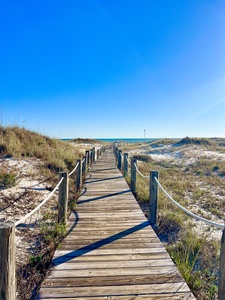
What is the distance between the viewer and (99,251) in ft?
10.9

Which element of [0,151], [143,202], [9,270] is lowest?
[143,202]

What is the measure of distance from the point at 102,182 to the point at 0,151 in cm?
458

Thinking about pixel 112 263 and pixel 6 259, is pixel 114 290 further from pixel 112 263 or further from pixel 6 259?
pixel 6 259

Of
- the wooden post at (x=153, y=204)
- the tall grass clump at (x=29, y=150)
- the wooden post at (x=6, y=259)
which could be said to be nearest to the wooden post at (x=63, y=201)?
the wooden post at (x=153, y=204)

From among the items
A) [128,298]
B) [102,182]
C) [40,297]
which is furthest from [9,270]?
[102,182]

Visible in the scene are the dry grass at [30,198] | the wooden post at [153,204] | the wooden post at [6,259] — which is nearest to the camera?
the wooden post at [6,259]

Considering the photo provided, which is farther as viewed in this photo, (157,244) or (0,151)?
(0,151)

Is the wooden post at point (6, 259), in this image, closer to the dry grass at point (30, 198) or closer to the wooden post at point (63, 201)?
the dry grass at point (30, 198)

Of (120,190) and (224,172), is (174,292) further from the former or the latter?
(224,172)

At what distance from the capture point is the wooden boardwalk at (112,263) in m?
2.45

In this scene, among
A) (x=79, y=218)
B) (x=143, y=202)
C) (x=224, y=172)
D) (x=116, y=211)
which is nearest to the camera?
(x=79, y=218)

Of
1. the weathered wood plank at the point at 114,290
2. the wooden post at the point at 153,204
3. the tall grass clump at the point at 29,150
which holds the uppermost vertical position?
the tall grass clump at the point at 29,150

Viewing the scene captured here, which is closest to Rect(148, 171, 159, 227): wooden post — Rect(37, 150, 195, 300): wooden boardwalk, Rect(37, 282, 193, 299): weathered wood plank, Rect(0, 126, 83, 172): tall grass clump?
Rect(37, 150, 195, 300): wooden boardwalk

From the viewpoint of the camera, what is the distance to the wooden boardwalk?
2445 mm
